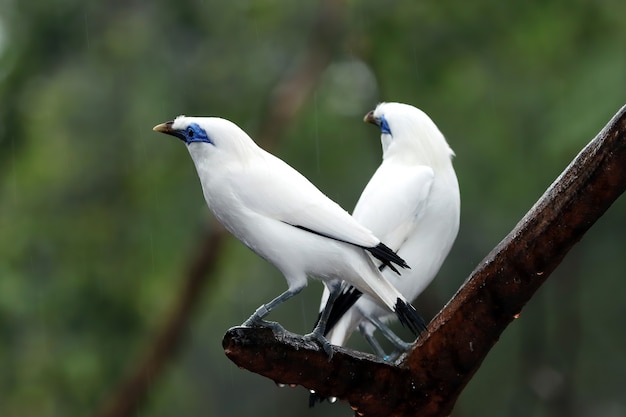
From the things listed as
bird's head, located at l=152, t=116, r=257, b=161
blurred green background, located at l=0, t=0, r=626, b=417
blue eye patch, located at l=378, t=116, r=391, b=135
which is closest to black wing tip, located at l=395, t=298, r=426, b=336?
bird's head, located at l=152, t=116, r=257, b=161

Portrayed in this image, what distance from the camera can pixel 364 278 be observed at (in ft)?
8.62

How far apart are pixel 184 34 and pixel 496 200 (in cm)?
289

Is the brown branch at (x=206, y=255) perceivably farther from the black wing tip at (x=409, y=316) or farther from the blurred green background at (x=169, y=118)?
the black wing tip at (x=409, y=316)

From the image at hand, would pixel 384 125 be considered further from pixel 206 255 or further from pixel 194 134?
pixel 206 255

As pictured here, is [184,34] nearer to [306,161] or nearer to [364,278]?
[306,161]

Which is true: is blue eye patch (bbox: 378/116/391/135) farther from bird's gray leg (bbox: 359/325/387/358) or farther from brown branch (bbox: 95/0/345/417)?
brown branch (bbox: 95/0/345/417)

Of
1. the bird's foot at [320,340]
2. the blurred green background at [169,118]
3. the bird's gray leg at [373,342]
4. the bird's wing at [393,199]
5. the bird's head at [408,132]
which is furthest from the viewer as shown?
the blurred green background at [169,118]

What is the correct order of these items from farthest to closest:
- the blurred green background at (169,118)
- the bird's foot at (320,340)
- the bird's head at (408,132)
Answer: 1. the blurred green background at (169,118)
2. the bird's head at (408,132)
3. the bird's foot at (320,340)

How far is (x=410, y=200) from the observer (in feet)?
11.0

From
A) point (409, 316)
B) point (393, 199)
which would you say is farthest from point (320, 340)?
point (393, 199)

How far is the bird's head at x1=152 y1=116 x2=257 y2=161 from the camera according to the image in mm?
A: 2615

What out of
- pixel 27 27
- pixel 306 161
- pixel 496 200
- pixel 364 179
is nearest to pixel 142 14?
pixel 27 27

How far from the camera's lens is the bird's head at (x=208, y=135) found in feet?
8.58

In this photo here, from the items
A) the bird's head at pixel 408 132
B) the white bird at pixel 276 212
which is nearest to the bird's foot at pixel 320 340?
the white bird at pixel 276 212
